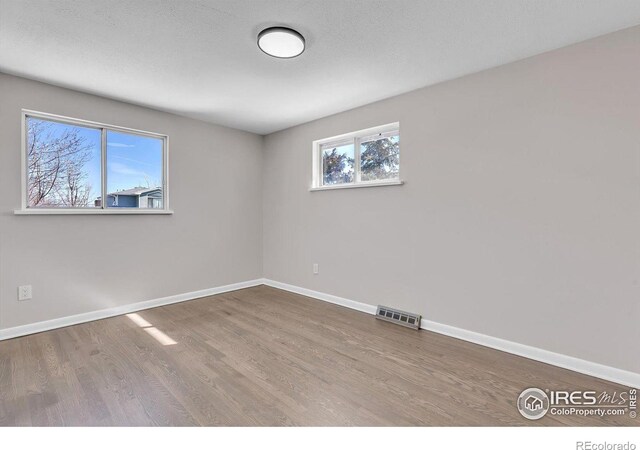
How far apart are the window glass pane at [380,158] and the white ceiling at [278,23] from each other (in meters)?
0.53

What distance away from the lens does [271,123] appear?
4.06 m

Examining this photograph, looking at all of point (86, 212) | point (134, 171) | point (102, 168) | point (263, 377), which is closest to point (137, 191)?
point (134, 171)

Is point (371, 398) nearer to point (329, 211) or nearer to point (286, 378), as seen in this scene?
point (286, 378)

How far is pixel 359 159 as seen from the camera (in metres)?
3.56

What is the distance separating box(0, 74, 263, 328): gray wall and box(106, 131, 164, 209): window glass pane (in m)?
0.15

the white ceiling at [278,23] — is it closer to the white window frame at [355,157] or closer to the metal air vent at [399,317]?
the white window frame at [355,157]

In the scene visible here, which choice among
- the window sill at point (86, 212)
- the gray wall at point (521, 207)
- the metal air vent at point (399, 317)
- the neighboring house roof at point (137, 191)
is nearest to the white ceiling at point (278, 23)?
the gray wall at point (521, 207)

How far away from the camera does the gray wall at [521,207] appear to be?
1.98 m

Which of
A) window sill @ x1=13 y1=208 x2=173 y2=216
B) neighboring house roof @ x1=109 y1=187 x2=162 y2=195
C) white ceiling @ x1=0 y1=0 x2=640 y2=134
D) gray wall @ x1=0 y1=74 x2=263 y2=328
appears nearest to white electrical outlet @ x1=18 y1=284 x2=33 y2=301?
gray wall @ x1=0 y1=74 x2=263 y2=328

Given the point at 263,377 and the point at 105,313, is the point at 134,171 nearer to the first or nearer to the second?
the point at 105,313

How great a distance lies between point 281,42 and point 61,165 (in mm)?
2570

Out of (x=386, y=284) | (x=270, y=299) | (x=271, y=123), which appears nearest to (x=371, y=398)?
(x=386, y=284)

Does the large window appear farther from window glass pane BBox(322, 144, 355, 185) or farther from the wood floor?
window glass pane BBox(322, 144, 355, 185)

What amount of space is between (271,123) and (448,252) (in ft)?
9.23
